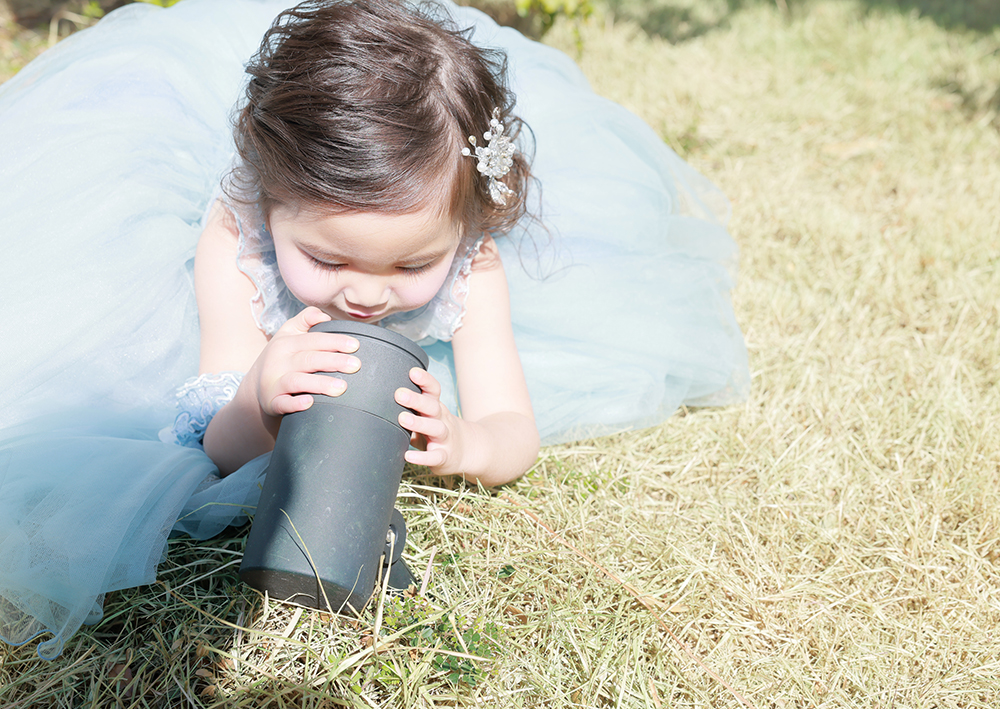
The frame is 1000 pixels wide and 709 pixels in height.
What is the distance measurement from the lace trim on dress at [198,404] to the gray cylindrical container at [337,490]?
419 mm

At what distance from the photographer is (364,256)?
1.59 meters

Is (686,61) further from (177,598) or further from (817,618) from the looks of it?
(177,598)

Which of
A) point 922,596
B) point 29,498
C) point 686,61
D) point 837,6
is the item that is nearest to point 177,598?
point 29,498

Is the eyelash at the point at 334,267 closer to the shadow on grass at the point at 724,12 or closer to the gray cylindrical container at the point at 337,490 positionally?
the gray cylindrical container at the point at 337,490

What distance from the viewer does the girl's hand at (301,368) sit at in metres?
1.41


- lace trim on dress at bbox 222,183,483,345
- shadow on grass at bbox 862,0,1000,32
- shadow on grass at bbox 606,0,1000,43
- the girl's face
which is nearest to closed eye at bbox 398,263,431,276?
the girl's face

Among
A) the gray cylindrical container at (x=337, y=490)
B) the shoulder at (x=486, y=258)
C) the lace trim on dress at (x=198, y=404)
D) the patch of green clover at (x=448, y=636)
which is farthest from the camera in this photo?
the shoulder at (x=486, y=258)

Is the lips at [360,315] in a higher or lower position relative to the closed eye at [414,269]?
lower

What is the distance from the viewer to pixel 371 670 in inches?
56.5

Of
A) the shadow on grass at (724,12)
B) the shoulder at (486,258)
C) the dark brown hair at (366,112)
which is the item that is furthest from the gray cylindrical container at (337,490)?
the shadow on grass at (724,12)

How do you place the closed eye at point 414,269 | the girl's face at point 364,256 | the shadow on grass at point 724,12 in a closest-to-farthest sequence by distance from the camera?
the girl's face at point 364,256, the closed eye at point 414,269, the shadow on grass at point 724,12

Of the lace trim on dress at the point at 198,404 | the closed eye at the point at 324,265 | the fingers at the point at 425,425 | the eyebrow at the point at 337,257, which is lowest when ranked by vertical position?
the lace trim on dress at the point at 198,404

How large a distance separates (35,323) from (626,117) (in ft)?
5.90

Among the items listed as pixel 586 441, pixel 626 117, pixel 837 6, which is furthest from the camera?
pixel 837 6
